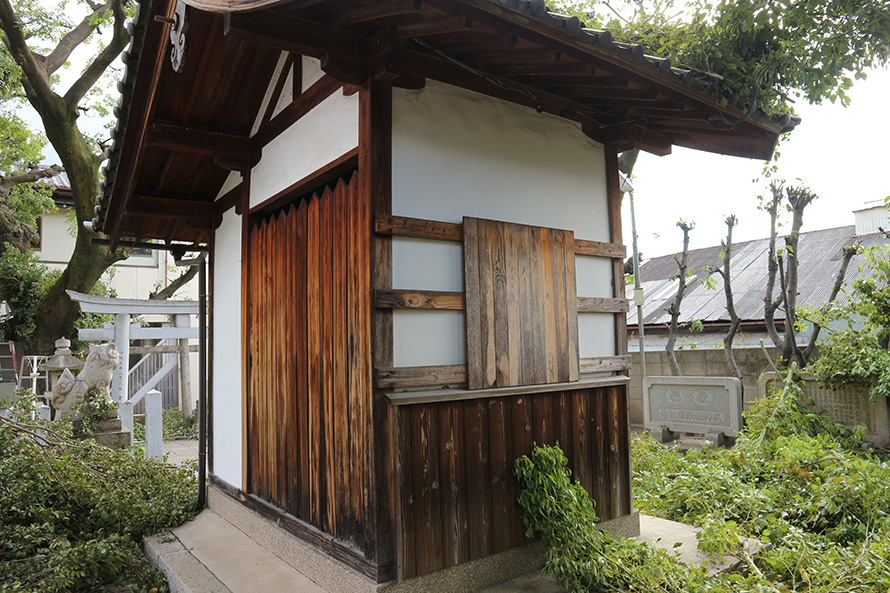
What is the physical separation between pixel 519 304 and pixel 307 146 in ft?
6.84

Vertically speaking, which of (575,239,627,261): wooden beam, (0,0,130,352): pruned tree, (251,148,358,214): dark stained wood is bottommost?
(575,239,627,261): wooden beam

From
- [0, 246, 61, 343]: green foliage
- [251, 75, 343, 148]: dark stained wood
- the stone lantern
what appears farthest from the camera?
[0, 246, 61, 343]: green foliage

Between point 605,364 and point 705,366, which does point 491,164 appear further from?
point 705,366

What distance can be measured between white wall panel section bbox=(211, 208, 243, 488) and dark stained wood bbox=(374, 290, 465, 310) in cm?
298

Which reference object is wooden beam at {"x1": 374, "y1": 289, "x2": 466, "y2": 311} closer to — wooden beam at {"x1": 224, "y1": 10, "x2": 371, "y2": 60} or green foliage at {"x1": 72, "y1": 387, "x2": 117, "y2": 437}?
wooden beam at {"x1": 224, "y1": 10, "x2": 371, "y2": 60}

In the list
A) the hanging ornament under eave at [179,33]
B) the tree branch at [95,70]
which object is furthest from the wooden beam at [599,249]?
the tree branch at [95,70]

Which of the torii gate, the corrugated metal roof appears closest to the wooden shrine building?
the torii gate

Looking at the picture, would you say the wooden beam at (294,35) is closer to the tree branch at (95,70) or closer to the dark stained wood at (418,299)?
the dark stained wood at (418,299)

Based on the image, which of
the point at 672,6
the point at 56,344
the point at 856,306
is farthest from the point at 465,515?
the point at 56,344

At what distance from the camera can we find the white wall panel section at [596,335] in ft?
16.3

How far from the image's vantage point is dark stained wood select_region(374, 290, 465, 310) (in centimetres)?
379

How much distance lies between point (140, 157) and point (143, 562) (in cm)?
366

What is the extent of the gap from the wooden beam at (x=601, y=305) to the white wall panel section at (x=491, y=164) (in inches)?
21.3

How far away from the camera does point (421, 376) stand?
3920 mm
